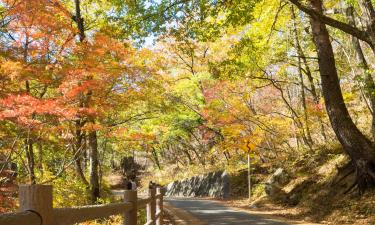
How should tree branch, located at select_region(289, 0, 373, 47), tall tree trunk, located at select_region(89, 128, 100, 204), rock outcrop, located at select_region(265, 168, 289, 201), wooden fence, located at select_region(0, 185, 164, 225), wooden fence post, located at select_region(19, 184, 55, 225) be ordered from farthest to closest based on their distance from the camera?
rock outcrop, located at select_region(265, 168, 289, 201) → tall tree trunk, located at select_region(89, 128, 100, 204) → tree branch, located at select_region(289, 0, 373, 47) → wooden fence post, located at select_region(19, 184, 55, 225) → wooden fence, located at select_region(0, 185, 164, 225)

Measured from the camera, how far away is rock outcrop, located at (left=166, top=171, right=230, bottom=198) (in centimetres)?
2564

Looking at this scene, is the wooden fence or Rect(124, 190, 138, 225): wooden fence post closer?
the wooden fence

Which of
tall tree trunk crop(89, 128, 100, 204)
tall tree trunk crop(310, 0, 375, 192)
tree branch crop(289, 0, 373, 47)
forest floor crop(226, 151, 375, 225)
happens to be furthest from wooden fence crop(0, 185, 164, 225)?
tall tree trunk crop(89, 128, 100, 204)

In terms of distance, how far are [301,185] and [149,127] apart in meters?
13.8

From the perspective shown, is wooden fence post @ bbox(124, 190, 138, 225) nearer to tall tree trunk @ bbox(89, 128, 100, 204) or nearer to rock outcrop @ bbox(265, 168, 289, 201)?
tall tree trunk @ bbox(89, 128, 100, 204)

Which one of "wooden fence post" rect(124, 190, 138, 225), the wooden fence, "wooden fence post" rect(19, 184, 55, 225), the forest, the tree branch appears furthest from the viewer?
the forest

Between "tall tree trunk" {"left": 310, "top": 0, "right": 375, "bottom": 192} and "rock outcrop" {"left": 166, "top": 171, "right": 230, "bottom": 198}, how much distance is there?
44.2 ft

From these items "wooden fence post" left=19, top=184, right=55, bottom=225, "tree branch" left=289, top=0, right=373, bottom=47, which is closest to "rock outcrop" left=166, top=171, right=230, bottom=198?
"tree branch" left=289, top=0, right=373, bottom=47

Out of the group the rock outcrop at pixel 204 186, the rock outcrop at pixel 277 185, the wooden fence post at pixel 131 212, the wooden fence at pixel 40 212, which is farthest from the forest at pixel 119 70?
the wooden fence at pixel 40 212

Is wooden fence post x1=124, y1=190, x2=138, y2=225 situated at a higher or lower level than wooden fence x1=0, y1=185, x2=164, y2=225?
lower

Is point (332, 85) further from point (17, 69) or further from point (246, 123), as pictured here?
point (246, 123)

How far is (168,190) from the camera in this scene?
33.5 meters

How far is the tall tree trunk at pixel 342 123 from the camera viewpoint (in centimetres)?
1174

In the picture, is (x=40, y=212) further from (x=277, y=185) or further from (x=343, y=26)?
(x=277, y=185)
